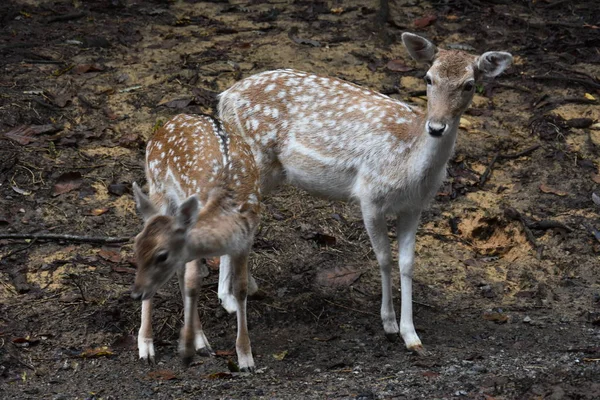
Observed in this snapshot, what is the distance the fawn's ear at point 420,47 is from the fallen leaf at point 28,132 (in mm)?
3682

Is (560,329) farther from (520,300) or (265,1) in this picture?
(265,1)

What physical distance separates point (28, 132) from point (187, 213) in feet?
12.2

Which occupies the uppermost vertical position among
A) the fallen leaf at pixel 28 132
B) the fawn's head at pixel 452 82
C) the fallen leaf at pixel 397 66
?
the fawn's head at pixel 452 82

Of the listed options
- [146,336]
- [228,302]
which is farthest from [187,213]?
[228,302]

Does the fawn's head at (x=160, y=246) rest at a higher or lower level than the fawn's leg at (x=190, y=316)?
higher

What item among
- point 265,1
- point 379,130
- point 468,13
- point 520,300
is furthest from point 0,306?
point 468,13

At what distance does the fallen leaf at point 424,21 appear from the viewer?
11062 mm

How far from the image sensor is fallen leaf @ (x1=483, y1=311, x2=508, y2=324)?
23.5 feet

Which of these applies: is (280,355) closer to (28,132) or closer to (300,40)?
(28,132)

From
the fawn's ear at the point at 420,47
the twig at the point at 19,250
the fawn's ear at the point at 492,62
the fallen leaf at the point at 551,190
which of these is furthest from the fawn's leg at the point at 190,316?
the fallen leaf at the point at 551,190

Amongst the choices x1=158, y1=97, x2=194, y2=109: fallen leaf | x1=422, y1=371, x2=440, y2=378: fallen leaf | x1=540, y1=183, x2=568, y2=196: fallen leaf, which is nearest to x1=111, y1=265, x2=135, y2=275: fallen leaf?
x1=158, y1=97, x2=194, y2=109: fallen leaf

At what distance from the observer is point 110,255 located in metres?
7.41

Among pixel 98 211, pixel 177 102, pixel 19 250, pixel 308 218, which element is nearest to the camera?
pixel 19 250

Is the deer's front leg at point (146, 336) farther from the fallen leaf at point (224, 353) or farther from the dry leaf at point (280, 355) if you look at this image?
the dry leaf at point (280, 355)
